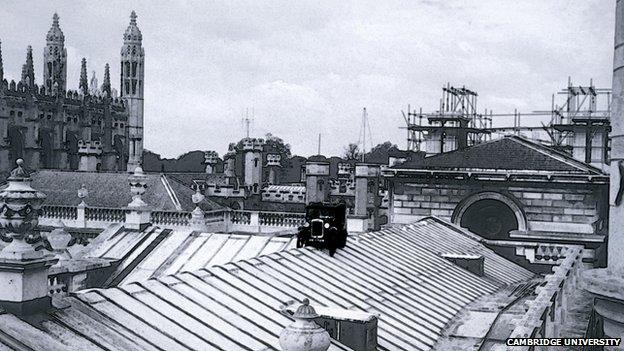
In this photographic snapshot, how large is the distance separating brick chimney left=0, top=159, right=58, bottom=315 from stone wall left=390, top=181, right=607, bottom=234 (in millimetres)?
28059

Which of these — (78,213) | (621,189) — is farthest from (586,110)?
(621,189)

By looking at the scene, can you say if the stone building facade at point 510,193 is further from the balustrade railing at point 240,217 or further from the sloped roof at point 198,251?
the balustrade railing at point 240,217

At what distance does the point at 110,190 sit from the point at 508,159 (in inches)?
1199

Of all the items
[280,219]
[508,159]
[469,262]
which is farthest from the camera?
[280,219]

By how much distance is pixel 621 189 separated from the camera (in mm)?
8500

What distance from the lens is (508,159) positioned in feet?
117

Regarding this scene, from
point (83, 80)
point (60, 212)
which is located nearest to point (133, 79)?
point (83, 80)

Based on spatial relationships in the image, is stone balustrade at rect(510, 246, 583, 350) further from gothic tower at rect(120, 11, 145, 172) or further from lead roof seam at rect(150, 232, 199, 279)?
gothic tower at rect(120, 11, 145, 172)

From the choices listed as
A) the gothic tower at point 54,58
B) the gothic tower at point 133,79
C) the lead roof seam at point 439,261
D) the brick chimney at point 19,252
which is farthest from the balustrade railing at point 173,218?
the gothic tower at point 54,58

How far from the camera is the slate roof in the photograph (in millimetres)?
9867

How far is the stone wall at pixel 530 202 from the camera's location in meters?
33.8

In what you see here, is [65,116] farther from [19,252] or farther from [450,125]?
[19,252]

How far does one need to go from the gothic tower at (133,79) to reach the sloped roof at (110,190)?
37.4 metres

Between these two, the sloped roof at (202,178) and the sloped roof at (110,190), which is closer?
the sloped roof at (110,190)
